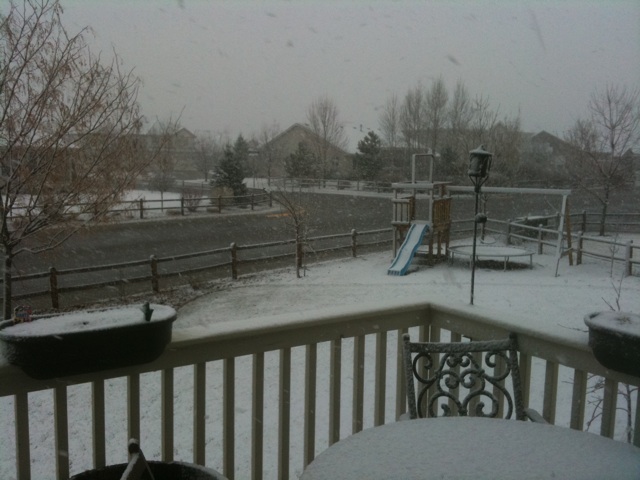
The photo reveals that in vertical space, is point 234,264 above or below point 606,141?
below

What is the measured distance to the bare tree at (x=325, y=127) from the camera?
4.40 m

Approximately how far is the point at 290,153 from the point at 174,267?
2.12 m

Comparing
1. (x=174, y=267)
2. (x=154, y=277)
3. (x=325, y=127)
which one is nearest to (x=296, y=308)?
(x=325, y=127)

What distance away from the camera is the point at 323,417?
286 centimetres

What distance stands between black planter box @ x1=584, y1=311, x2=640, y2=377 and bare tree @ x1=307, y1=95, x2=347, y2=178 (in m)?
3.40

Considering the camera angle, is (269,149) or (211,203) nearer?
(269,149)

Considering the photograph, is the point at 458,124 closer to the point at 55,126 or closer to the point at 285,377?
the point at 55,126

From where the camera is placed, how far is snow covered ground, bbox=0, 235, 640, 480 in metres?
2.21

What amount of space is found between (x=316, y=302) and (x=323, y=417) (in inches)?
78.7

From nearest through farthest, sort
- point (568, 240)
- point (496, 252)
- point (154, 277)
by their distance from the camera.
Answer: point (154, 277), point (568, 240), point (496, 252)

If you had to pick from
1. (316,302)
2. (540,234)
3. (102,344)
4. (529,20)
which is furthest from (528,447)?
(540,234)

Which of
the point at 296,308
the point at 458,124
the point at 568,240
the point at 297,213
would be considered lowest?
the point at 296,308

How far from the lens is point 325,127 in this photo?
174 inches

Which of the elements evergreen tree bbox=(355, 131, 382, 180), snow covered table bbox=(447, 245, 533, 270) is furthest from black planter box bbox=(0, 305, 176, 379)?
snow covered table bbox=(447, 245, 533, 270)
